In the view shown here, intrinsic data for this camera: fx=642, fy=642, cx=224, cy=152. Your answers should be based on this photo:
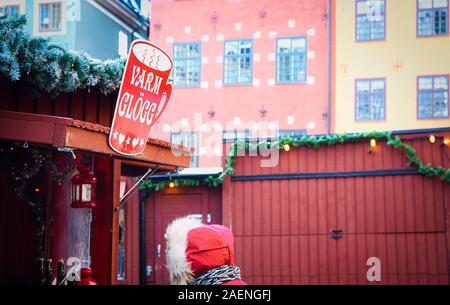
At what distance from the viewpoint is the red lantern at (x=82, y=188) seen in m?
6.16

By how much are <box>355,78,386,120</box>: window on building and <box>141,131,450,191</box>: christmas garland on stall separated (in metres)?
6.26

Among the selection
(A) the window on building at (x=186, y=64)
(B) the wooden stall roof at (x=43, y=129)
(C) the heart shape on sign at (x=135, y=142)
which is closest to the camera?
(B) the wooden stall roof at (x=43, y=129)

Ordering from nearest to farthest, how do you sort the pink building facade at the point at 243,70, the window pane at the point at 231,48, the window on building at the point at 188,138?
the pink building facade at the point at 243,70, the window pane at the point at 231,48, the window on building at the point at 188,138

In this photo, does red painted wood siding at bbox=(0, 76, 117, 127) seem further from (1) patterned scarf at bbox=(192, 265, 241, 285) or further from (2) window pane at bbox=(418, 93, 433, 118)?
(2) window pane at bbox=(418, 93, 433, 118)

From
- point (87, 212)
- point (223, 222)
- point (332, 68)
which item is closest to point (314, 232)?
point (223, 222)

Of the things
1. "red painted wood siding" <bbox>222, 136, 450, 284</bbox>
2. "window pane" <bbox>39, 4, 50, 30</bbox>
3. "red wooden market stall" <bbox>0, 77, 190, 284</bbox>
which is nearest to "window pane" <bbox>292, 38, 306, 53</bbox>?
"window pane" <bbox>39, 4, 50, 30</bbox>

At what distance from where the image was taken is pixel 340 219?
10.5 metres

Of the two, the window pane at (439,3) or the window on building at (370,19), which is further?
the window on building at (370,19)

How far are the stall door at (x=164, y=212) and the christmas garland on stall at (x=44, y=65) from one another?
5379 mm

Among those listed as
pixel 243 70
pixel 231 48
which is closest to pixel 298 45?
pixel 243 70

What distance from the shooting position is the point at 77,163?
21.0 ft

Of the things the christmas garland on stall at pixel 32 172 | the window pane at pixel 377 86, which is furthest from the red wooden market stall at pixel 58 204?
the window pane at pixel 377 86

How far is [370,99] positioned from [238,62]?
368 centimetres

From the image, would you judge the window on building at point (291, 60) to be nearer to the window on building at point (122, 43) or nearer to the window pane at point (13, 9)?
the window on building at point (122, 43)
